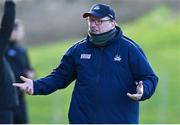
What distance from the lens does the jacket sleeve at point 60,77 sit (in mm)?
9578

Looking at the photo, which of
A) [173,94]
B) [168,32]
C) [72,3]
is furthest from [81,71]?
[72,3]

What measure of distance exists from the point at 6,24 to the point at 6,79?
2.53ft

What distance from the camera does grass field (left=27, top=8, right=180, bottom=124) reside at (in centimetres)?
2336

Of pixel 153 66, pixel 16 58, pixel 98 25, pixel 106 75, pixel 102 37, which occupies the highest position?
pixel 98 25

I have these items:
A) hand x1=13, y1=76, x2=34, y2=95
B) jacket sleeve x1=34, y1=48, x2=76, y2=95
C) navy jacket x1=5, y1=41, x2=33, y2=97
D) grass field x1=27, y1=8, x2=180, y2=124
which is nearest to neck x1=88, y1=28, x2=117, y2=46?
jacket sleeve x1=34, y1=48, x2=76, y2=95

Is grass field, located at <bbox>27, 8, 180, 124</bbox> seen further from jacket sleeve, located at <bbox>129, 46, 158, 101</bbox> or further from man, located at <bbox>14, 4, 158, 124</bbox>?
jacket sleeve, located at <bbox>129, 46, 158, 101</bbox>

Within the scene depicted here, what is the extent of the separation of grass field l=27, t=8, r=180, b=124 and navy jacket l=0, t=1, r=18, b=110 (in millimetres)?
10863

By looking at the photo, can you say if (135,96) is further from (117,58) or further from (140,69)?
(117,58)

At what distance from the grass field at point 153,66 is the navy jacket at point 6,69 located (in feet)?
35.6

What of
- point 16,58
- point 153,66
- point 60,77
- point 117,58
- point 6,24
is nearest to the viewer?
point 117,58

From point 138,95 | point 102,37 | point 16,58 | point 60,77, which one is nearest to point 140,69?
point 138,95

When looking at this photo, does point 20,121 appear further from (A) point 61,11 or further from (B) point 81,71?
(A) point 61,11

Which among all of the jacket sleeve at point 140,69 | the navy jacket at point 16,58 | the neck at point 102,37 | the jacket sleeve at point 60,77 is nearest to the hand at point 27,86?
the jacket sleeve at point 60,77

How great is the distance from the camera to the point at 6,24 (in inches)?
416
